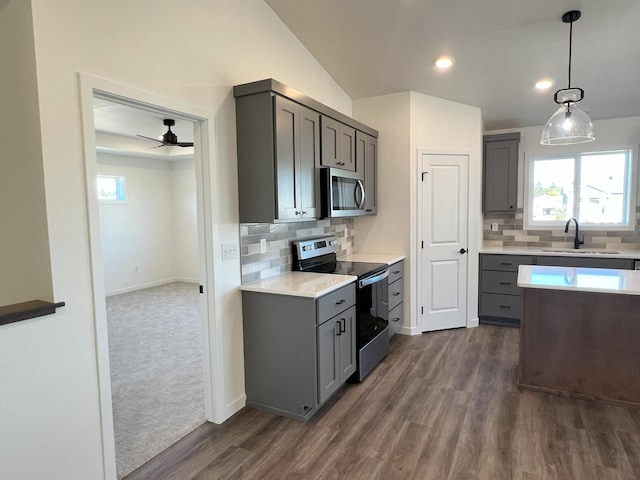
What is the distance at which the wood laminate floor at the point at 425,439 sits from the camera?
208 cm

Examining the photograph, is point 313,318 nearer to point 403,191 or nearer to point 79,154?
point 79,154

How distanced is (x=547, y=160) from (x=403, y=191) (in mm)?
2218

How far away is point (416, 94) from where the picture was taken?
13.6ft

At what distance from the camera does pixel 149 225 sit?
23.2ft

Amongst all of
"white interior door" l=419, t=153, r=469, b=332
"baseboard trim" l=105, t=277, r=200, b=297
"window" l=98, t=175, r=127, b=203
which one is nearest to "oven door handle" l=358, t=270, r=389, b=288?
"white interior door" l=419, t=153, r=469, b=332

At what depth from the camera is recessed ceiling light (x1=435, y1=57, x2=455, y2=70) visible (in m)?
3.48

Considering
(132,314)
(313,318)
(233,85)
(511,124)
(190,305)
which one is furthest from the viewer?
(190,305)

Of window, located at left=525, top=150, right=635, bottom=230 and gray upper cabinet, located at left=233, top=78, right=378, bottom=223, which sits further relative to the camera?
window, located at left=525, top=150, right=635, bottom=230

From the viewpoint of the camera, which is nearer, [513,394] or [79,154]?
[79,154]

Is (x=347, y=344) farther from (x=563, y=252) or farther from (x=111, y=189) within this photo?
(x=111, y=189)

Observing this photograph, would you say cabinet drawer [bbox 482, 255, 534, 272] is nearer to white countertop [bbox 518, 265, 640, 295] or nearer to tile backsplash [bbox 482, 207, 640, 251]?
tile backsplash [bbox 482, 207, 640, 251]

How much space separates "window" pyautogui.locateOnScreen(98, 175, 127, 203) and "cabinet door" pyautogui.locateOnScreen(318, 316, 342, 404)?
17.4ft

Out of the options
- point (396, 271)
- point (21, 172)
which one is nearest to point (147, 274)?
point (396, 271)

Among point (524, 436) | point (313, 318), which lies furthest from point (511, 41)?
point (524, 436)
